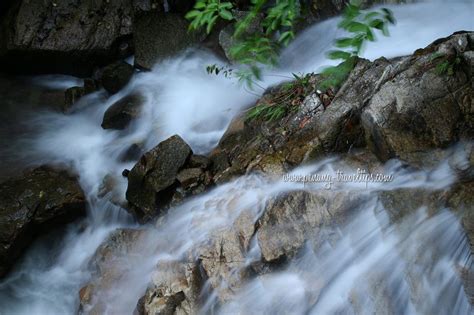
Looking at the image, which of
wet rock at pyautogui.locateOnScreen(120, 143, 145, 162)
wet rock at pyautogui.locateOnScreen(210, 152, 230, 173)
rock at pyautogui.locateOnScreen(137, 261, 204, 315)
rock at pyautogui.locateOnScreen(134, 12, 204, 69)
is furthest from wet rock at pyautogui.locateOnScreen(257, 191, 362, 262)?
rock at pyautogui.locateOnScreen(134, 12, 204, 69)

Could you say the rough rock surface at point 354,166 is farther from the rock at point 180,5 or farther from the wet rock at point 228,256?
the rock at point 180,5

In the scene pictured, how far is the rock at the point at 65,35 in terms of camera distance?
331 inches

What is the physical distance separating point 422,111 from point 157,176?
3216mm

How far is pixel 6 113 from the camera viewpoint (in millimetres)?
8070

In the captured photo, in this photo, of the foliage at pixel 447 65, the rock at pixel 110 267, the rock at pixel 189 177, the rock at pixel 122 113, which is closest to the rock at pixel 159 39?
the rock at pixel 122 113

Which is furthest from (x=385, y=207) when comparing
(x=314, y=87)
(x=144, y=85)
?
(x=144, y=85)

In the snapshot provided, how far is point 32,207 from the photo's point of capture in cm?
556

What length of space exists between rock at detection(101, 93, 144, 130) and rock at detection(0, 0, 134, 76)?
157 cm

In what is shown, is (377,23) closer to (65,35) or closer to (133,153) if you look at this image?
(133,153)

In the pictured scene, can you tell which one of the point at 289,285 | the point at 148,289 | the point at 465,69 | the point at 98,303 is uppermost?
the point at 465,69

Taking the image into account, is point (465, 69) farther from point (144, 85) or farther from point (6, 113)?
point (6, 113)

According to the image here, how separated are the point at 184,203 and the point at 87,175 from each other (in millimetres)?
2344

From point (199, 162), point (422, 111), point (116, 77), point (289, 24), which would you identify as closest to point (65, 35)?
point (116, 77)

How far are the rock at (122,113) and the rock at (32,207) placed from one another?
1717 millimetres
